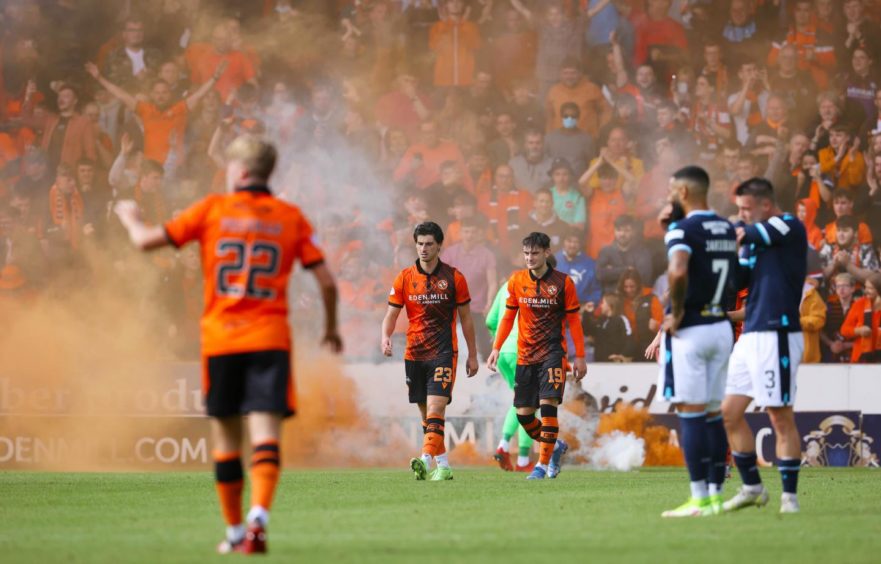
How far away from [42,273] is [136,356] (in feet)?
7.03

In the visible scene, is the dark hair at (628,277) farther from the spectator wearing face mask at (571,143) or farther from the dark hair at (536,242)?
the dark hair at (536,242)

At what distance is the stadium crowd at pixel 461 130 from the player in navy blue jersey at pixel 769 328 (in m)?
9.90

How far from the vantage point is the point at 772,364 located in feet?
30.0

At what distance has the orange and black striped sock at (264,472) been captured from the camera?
682cm

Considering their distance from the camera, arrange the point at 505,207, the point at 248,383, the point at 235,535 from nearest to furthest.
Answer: the point at 235,535, the point at 248,383, the point at 505,207

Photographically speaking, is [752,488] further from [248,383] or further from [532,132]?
[532,132]

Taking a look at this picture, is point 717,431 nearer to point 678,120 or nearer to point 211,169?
point 678,120

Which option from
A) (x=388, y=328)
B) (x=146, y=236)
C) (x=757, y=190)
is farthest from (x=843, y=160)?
(x=146, y=236)

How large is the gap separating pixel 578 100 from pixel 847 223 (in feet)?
14.8

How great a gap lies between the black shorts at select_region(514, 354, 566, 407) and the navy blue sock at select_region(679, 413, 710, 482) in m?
5.44

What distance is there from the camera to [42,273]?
21906mm

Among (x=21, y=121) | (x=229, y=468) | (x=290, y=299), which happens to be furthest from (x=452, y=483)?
(x=21, y=121)

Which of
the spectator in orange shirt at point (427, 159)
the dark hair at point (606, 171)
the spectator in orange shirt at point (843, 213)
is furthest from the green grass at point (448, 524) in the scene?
the spectator in orange shirt at point (427, 159)

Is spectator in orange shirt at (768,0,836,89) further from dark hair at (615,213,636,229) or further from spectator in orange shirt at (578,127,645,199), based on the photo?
dark hair at (615,213,636,229)
